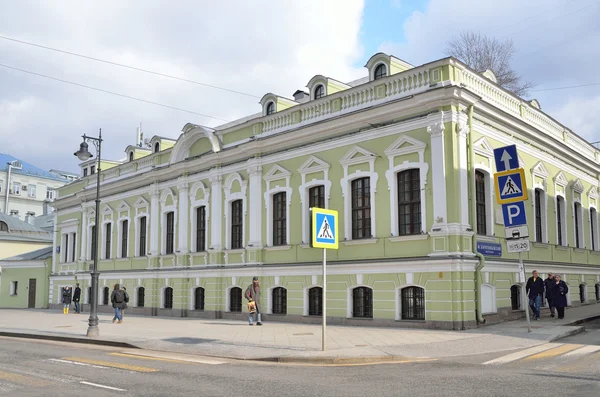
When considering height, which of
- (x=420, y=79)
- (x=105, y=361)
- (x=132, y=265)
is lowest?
(x=105, y=361)

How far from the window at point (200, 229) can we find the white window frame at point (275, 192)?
5.03 m

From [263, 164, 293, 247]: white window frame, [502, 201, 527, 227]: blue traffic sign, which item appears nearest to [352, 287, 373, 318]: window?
[263, 164, 293, 247]: white window frame

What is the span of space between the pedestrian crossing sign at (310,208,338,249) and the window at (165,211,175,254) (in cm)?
1882

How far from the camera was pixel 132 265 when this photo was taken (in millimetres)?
33781

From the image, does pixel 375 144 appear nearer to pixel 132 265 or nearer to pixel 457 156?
pixel 457 156

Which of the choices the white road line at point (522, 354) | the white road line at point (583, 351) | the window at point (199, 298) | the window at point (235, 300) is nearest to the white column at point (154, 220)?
the window at point (199, 298)

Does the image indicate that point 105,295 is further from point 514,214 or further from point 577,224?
point 514,214

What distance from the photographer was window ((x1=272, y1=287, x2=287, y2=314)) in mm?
24250

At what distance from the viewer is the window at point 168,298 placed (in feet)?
100

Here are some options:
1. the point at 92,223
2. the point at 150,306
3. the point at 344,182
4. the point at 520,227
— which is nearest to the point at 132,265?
→ the point at 150,306

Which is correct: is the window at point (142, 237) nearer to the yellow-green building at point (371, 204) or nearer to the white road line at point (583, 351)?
the yellow-green building at point (371, 204)

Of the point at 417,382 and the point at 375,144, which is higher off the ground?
the point at 375,144

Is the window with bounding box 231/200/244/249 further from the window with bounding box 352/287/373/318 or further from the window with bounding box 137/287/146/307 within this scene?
the window with bounding box 137/287/146/307

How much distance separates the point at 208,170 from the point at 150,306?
8482 millimetres
